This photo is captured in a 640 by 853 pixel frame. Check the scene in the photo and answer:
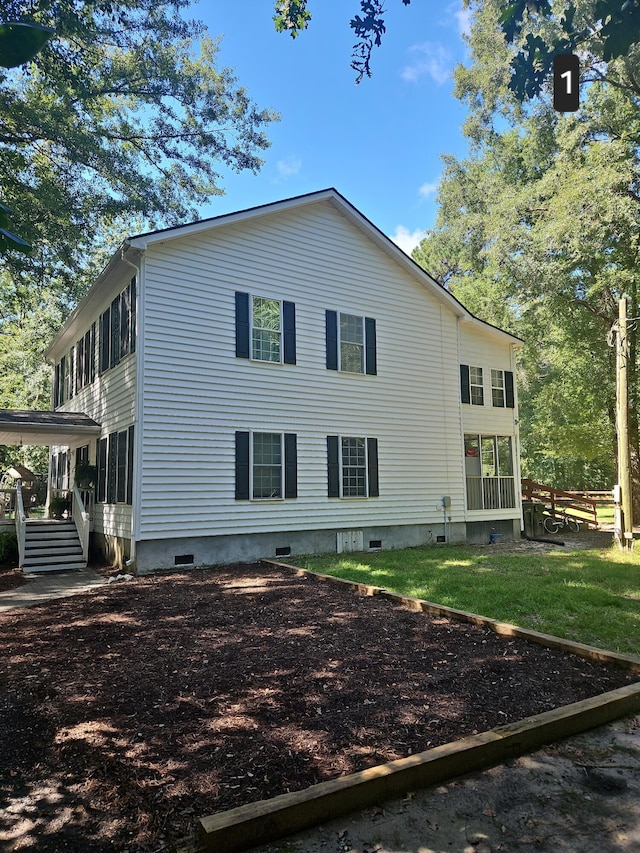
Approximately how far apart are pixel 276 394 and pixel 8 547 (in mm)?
7477

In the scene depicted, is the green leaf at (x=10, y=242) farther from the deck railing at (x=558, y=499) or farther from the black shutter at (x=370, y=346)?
the deck railing at (x=558, y=499)

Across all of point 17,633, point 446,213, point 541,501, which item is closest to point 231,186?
point 446,213

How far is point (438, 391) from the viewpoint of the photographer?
15523mm

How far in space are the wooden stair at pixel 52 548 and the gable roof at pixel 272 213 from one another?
5936 millimetres

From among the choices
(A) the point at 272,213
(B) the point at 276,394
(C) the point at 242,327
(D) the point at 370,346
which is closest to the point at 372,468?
(D) the point at 370,346

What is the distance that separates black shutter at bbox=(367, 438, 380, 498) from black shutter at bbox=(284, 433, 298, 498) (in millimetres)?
2284

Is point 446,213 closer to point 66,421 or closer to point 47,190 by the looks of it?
point 47,190

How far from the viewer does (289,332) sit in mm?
12672

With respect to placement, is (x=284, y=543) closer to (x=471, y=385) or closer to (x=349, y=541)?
(x=349, y=541)

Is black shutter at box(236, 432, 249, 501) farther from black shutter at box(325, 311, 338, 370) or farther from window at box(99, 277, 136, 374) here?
black shutter at box(325, 311, 338, 370)

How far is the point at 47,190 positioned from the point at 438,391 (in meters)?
12.6

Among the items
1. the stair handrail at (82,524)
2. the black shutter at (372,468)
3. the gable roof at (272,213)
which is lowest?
the stair handrail at (82,524)

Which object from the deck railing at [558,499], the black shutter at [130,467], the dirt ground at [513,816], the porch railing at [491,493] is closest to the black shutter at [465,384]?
the porch railing at [491,493]

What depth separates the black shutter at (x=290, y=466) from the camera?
12.3 metres
